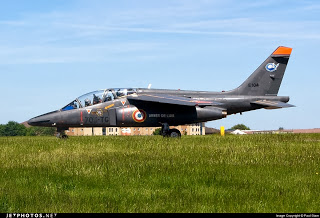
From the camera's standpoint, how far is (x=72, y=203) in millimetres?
8562

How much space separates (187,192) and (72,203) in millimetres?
2243

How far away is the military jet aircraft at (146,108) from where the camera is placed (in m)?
27.6

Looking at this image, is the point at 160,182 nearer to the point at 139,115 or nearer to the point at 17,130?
the point at 139,115

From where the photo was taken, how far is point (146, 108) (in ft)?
91.9

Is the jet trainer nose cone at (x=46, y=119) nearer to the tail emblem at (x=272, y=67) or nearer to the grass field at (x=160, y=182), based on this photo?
the grass field at (x=160, y=182)

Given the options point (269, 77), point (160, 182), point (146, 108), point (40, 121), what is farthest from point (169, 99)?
point (160, 182)

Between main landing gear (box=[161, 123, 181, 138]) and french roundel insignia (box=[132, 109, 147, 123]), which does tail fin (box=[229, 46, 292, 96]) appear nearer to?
main landing gear (box=[161, 123, 181, 138])

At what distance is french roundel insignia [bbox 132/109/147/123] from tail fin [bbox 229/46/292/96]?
250 inches

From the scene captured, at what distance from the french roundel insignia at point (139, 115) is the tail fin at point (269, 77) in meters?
6.36

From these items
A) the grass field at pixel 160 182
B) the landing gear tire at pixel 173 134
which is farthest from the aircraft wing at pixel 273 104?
the grass field at pixel 160 182

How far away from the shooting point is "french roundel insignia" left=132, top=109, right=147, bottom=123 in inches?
1096

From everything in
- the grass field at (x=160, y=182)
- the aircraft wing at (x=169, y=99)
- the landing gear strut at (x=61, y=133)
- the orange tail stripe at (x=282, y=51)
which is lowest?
the grass field at (x=160, y=182)

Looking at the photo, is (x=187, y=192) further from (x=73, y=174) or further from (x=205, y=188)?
(x=73, y=174)

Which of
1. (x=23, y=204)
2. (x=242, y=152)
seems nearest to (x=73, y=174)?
(x=23, y=204)
